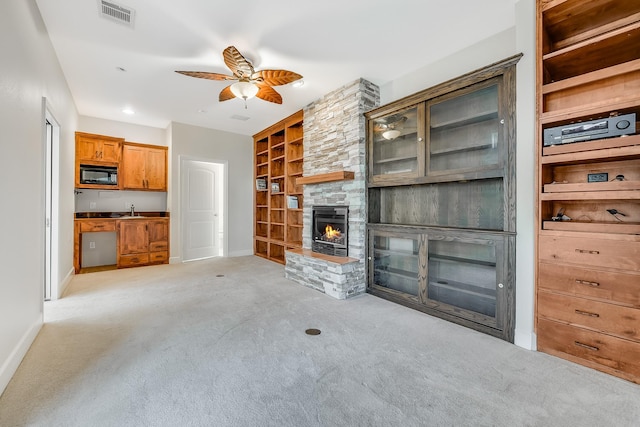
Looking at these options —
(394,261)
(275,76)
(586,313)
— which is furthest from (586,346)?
(275,76)

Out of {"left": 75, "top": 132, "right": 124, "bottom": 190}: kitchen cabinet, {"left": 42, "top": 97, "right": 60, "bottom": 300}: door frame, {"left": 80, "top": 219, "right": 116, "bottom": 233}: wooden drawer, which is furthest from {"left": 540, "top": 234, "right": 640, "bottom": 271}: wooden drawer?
{"left": 75, "top": 132, "right": 124, "bottom": 190}: kitchen cabinet

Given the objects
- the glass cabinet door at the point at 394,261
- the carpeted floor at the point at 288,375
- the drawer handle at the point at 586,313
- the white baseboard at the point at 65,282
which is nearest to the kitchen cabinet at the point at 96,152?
the white baseboard at the point at 65,282

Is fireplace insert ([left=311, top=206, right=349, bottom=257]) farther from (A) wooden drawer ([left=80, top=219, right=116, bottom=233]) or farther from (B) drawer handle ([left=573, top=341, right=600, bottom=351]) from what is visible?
(A) wooden drawer ([left=80, top=219, right=116, bottom=233])

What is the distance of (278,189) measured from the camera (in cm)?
598

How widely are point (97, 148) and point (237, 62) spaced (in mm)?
4187

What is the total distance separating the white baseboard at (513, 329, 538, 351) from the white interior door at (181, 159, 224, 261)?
19.1 feet

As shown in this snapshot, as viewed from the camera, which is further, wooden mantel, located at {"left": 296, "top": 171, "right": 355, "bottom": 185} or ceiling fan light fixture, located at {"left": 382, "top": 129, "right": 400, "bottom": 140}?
wooden mantel, located at {"left": 296, "top": 171, "right": 355, "bottom": 185}

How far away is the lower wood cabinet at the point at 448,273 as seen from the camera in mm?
2477

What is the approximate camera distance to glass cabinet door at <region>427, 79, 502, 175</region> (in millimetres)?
2697

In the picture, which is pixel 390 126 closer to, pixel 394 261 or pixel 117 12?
pixel 394 261

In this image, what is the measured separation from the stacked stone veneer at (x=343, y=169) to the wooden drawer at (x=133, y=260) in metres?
3.05

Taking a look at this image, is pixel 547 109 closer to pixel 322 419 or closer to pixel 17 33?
pixel 322 419

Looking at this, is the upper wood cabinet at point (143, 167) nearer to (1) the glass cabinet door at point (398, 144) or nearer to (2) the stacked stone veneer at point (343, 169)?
(2) the stacked stone veneer at point (343, 169)

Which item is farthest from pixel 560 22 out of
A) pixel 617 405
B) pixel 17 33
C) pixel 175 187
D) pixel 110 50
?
pixel 175 187
